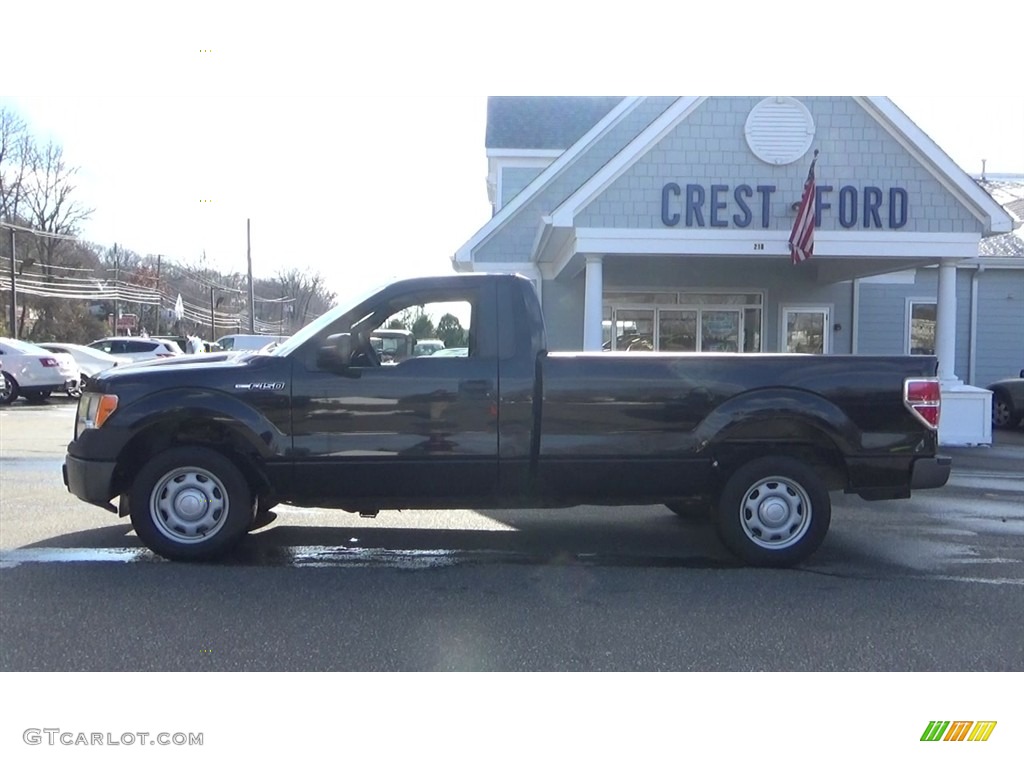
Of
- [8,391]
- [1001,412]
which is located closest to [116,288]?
[8,391]

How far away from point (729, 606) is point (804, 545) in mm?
1149

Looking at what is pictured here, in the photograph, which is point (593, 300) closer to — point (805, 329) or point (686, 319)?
point (686, 319)

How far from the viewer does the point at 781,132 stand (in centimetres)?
1354

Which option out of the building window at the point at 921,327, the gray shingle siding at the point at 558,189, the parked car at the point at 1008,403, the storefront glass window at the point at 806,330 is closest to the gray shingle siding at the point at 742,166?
the gray shingle siding at the point at 558,189

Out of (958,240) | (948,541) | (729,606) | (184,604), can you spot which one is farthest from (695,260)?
(184,604)

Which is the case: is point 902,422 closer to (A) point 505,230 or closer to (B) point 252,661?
(B) point 252,661

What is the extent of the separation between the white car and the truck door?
1726 cm

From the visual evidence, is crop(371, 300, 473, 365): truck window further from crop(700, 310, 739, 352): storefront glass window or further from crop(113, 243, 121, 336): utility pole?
crop(113, 243, 121, 336): utility pole

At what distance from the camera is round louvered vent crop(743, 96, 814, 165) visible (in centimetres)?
1352

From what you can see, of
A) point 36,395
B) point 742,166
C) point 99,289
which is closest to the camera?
point 742,166

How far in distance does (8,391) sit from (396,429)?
18.0 m

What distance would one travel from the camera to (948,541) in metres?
7.15

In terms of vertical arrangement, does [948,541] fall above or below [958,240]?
below

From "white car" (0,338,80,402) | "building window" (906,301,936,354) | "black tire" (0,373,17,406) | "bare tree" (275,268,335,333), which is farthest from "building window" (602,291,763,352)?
"bare tree" (275,268,335,333)
